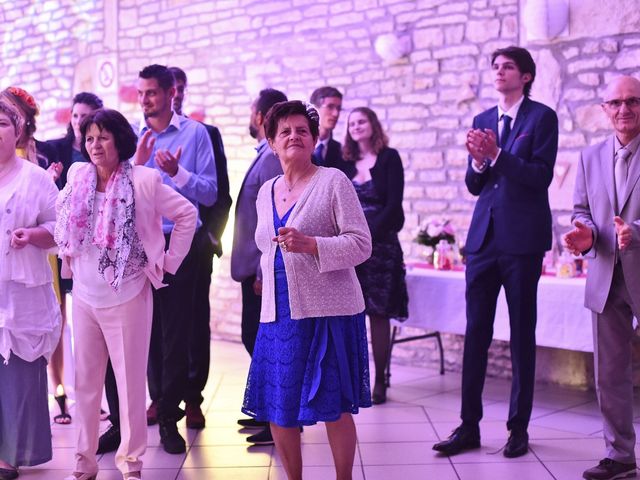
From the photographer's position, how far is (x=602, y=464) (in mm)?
3639

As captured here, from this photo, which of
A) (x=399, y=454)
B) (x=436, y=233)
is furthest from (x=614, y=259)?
(x=436, y=233)

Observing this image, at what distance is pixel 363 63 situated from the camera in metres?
6.90

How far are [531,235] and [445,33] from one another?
2.86m

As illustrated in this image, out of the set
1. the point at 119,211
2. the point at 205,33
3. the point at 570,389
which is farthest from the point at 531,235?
the point at 205,33

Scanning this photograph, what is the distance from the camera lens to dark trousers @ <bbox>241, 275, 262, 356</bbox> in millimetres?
4367

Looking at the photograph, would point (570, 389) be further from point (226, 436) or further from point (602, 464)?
point (226, 436)

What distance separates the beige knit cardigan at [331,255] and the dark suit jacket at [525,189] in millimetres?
1053

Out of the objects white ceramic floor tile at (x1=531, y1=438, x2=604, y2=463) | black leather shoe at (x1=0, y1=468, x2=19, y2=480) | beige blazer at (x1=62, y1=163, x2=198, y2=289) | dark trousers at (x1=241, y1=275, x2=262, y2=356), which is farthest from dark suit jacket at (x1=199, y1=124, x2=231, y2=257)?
white ceramic floor tile at (x1=531, y1=438, x2=604, y2=463)

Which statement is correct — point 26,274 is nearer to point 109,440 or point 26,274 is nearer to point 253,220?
point 109,440

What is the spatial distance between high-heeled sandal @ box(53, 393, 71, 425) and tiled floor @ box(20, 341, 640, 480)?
10 centimetres

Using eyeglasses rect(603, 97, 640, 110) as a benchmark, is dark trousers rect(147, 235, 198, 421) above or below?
below

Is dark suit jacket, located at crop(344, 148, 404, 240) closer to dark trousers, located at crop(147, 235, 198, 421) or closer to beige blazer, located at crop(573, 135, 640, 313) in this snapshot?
dark trousers, located at crop(147, 235, 198, 421)

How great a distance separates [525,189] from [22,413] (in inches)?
95.2

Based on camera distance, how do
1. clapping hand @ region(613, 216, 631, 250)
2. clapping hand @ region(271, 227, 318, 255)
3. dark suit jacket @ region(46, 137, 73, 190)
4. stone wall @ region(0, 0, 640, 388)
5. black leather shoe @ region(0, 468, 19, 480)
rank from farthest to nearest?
stone wall @ region(0, 0, 640, 388), dark suit jacket @ region(46, 137, 73, 190), black leather shoe @ region(0, 468, 19, 480), clapping hand @ region(613, 216, 631, 250), clapping hand @ region(271, 227, 318, 255)
